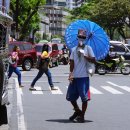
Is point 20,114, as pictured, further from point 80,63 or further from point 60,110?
point 80,63

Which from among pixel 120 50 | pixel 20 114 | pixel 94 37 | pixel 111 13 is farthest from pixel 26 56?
pixel 111 13

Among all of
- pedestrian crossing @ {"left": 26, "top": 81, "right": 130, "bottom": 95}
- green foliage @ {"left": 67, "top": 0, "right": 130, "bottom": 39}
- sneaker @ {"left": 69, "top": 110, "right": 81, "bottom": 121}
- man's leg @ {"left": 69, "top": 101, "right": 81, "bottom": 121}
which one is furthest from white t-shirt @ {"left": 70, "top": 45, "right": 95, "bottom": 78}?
green foliage @ {"left": 67, "top": 0, "right": 130, "bottom": 39}

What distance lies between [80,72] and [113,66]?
776 inches

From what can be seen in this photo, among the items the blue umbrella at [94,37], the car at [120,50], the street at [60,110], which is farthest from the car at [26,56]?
the blue umbrella at [94,37]

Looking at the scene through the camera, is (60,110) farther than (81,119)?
Yes

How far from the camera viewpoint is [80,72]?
39.5 ft

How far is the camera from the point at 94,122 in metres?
12.3

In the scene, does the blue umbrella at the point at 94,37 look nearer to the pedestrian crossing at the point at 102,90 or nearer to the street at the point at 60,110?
the street at the point at 60,110

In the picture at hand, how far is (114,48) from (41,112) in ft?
69.7

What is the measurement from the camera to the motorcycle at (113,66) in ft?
104

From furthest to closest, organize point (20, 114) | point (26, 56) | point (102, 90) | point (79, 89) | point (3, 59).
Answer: point (26, 56) < point (102, 90) < point (20, 114) < point (79, 89) < point (3, 59)

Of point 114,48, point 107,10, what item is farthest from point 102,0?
point 114,48

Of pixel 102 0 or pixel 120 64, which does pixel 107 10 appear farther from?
pixel 120 64

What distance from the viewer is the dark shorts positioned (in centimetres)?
1199
